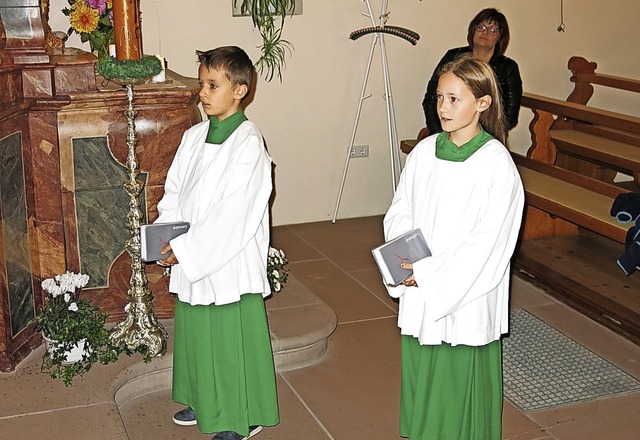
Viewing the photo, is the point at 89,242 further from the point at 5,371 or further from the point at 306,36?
the point at 306,36

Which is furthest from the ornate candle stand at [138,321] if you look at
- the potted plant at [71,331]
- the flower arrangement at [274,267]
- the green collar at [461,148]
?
the green collar at [461,148]

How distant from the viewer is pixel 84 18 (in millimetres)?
4555

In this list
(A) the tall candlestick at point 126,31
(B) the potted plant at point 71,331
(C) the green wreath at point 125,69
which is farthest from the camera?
(A) the tall candlestick at point 126,31

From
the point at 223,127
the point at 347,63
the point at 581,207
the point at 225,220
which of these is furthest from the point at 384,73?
the point at 225,220

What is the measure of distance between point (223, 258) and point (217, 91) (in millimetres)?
585

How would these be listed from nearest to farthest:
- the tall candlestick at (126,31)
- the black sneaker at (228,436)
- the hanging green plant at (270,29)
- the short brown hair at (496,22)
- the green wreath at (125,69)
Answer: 1. the black sneaker at (228,436)
2. the green wreath at (125,69)
3. the tall candlestick at (126,31)
4. the short brown hair at (496,22)
5. the hanging green plant at (270,29)

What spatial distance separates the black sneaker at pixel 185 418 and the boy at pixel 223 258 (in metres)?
0.20

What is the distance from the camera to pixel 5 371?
3.93m

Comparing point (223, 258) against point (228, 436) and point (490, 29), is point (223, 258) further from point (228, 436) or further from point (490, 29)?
point (490, 29)

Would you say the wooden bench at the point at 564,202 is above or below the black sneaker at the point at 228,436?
above

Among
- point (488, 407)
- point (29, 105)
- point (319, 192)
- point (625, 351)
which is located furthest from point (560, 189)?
point (29, 105)

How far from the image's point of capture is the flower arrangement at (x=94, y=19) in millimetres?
4555

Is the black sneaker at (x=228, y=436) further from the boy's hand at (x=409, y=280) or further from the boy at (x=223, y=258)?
the boy's hand at (x=409, y=280)

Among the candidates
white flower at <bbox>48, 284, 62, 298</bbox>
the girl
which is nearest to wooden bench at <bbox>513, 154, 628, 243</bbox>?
the girl
